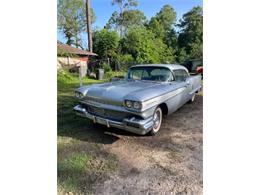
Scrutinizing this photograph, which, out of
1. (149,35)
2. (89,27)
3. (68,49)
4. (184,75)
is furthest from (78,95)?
(184,75)

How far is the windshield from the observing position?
220 centimetres

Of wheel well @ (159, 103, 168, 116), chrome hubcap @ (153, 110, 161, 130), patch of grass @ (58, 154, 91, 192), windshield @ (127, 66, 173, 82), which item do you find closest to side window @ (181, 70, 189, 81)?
windshield @ (127, 66, 173, 82)

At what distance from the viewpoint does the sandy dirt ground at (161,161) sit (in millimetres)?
1308

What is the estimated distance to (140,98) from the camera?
5.49 feet

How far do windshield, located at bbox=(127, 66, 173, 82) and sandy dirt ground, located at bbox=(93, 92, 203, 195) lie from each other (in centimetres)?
43

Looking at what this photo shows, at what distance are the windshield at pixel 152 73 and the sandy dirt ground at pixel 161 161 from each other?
0.43 metres

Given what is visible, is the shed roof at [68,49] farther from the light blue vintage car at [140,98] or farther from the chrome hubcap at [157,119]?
the chrome hubcap at [157,119]

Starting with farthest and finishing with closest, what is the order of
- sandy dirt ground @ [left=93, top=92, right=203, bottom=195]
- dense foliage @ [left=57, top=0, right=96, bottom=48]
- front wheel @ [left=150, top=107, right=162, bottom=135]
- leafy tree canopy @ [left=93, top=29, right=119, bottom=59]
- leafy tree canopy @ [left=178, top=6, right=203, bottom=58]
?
front wheel @ [left=150, top=107, right=162, bottom=135], leafy tree canopy @ [left=93, top=29, right=119, bottom=59], dense foliage @ [left=57, top=0, right=96, bottom=48], leafy tree canopy @ [left=178, top=6, right=203, bottom=58], sandy dirt ground @ [left=93, top=92, right=203, bottom=195]

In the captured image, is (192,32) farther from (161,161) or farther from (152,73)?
(161,161)

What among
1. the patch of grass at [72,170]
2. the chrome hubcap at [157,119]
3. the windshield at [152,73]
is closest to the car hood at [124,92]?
the windshield at [152,73]

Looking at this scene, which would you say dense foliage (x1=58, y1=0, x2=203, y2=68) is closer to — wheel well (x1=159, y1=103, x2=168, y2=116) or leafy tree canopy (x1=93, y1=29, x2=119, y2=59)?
leafy tree canopy (x1=93, y1=29, x2=119, y2=59)

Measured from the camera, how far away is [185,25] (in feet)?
5.40

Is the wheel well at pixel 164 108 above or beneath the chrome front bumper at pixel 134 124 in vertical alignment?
above
